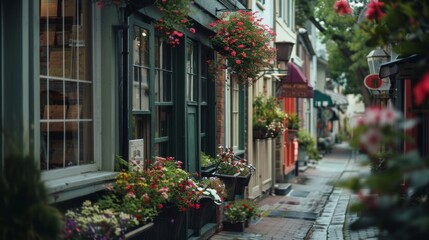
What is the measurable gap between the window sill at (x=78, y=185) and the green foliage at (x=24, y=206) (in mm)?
766

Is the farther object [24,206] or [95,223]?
[95,223]

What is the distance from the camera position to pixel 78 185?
5395 millimetres

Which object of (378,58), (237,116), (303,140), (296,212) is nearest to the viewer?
(378,58)

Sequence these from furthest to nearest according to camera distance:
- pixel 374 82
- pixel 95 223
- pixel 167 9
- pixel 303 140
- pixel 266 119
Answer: pixel 303 140 < pixel 266 119 < pixel 374 82 < pixel 167 9 < pixel 95 223

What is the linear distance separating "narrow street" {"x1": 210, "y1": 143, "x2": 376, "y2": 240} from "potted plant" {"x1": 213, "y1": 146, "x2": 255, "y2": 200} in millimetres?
748

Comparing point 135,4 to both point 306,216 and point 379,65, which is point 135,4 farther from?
point 306,216

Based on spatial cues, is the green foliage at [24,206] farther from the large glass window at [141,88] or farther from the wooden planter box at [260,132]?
the wooden planter box at [260,132]

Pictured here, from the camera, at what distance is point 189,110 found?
9469mm

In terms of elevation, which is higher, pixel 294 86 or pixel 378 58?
pixel 378 58

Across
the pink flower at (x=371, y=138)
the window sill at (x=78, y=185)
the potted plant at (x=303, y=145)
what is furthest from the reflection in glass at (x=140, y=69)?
the potted plant at (x=303, y=145)

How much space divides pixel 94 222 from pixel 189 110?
461cm

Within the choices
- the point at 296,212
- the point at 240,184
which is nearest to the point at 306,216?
the point at 296,212

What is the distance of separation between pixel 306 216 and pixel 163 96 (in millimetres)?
5649

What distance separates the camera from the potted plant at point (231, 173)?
33.2 feet
